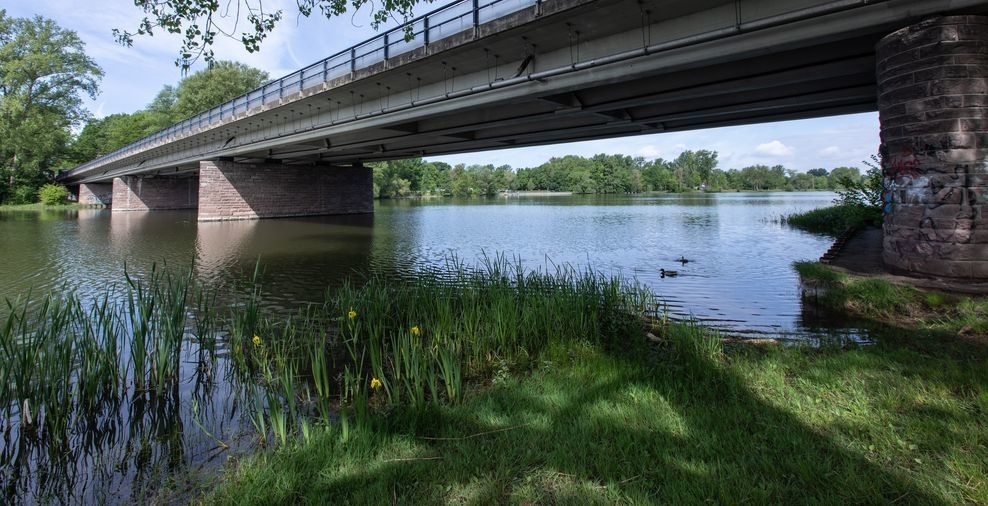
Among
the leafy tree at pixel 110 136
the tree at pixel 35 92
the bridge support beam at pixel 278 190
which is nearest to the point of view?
the bridge support beam at pixel 278 190

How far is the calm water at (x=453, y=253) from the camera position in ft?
30.7

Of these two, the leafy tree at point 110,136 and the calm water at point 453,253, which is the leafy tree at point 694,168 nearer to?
the leafy tree at point 110,136

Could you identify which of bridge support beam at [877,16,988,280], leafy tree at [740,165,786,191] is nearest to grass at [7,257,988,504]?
bridge support beam at [877,16,988,280]

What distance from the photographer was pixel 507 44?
1341cm

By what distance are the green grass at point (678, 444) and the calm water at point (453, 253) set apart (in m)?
2.75

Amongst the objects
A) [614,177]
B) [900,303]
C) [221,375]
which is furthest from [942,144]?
[614,177]

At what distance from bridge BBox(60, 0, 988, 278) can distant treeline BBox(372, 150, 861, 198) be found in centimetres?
8836

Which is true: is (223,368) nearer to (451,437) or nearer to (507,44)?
(451,437)

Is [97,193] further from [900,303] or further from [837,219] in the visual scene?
[900,303]

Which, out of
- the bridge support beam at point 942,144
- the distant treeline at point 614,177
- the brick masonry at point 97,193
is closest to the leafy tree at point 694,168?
the distant treeline at point 614,177

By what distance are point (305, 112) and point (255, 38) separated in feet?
59.8

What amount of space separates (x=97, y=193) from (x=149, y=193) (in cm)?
2031

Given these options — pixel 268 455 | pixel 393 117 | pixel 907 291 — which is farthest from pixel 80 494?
pixel 393 117

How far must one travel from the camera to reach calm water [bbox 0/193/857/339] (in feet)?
30.7
